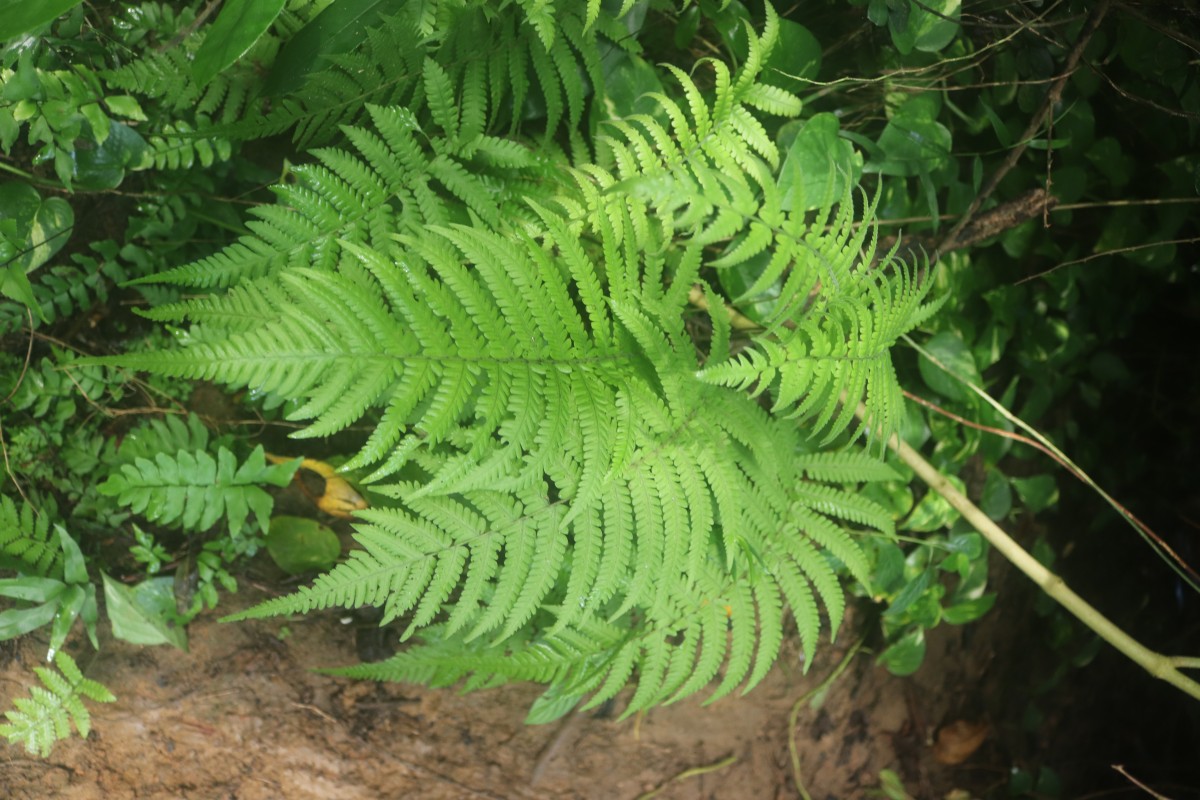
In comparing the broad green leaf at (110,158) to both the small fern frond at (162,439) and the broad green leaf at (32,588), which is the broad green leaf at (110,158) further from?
the broad green leaf at (32,588)

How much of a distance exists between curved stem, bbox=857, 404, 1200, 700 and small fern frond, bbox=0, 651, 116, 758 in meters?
2.01

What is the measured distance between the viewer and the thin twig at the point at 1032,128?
2.09 m

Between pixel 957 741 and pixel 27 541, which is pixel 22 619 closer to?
pixel 27 541

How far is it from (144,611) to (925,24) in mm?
2301

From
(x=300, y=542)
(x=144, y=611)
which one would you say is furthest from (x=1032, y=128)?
(x=144, y=611)

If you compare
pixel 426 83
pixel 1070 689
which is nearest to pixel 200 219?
pixel 426 83

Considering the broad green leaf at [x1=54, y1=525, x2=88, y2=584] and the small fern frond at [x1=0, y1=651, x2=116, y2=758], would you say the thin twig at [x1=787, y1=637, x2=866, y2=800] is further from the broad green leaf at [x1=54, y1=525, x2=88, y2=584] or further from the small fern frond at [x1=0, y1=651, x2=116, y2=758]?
the broad green leaf at [x1=54, y1=525, x2=88, y2=584]

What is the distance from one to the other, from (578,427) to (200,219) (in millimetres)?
1108

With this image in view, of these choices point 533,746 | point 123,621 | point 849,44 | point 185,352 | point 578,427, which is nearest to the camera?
point 185,352

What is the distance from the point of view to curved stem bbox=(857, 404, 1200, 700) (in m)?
2.26

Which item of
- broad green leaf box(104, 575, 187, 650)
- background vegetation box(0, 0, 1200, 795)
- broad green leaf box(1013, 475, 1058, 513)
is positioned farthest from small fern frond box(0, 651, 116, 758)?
broad green leaf box(1013, 475, 1058, 513)

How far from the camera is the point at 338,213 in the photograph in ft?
A: 5.69

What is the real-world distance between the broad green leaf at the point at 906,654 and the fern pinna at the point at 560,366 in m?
0.87

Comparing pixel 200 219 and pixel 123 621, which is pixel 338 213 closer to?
pixel 200 219
